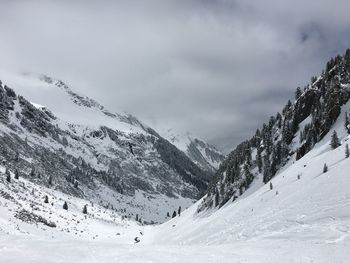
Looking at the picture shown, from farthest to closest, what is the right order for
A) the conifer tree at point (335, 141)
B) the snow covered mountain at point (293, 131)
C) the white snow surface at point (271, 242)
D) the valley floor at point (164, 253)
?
the snow covered mountain at point (293, 131)
the conifer tree at point (335, 141)
the white snow surface at point (271, 242)
the valley floor at point (164, 253)

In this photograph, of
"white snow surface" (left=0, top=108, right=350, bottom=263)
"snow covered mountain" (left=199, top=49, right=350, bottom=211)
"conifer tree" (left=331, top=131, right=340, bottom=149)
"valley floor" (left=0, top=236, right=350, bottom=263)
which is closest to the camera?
"valley floor" (left=0, top=236, right=350, bottom=263)

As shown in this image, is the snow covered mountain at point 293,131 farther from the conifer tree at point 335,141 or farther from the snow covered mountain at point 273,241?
the snow covered mountain at point 273,241

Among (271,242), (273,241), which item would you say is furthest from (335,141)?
(271,242)

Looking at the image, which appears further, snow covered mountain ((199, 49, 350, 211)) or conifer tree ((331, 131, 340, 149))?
snow covered mountain ((199, 49, 350, 211))

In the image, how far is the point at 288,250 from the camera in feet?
82.6

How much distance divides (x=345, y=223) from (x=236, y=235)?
13648 mm

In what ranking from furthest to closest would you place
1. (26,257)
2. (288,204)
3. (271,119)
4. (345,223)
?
(271,119)
(288,204)
(345,223)
(26,257)

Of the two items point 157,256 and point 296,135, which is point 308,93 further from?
point 157,256

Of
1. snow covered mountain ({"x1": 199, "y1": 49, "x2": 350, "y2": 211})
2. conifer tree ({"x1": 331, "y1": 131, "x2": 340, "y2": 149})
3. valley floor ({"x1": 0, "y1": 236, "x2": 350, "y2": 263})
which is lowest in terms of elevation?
valley floor ({"x1": 0, "y1": 236, "x2": 350, "y2": 263})

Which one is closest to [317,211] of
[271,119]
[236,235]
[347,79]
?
[236,235]

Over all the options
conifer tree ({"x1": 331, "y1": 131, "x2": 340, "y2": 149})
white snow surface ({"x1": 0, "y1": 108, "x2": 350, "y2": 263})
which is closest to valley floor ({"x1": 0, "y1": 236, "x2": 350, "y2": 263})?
white snow surface ({"x1": 0, "y1": 108, "x2": 350, "y2": 263})

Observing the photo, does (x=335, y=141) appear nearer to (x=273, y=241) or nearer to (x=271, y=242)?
(x=273, y=241)

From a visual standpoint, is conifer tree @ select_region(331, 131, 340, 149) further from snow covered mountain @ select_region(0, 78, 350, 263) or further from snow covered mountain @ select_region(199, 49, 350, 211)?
snow covered mountain @ select_region(0, 78, 350, 263)

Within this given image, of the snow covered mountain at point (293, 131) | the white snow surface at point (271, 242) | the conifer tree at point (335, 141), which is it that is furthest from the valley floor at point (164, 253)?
the snow covered mountain at point (293, 131)
